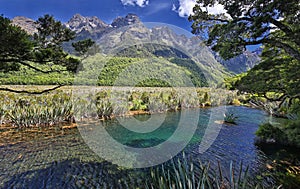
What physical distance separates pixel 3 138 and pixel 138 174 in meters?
6.07

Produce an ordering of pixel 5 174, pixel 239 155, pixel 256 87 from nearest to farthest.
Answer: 1. pixel 5 174
2. pixel 239 155
3. pixel 256 87

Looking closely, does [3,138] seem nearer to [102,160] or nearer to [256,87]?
[102,160]

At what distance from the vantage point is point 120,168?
5.20 m

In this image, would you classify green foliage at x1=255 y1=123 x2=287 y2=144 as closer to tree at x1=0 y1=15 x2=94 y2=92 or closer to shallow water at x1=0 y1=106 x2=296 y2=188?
shallow water at x1=0 y1=106 x2=296 y2=188

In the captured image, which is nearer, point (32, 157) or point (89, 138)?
point (32, 157)

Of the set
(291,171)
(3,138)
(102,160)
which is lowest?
(291,171)

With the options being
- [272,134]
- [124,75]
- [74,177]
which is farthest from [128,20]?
[74,177]

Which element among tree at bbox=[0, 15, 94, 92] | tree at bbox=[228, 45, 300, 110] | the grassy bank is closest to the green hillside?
the grassy bank

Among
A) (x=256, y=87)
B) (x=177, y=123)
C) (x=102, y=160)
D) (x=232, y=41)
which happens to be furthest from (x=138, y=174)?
(x=177, y=123)

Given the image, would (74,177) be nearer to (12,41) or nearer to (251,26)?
(12,41)

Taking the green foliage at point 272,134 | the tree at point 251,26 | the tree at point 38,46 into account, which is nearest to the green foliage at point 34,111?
the tree at point 38,46

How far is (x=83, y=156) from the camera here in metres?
5.95

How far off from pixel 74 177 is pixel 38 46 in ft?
10.6

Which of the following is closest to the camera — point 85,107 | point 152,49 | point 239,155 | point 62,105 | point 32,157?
point 32,157
